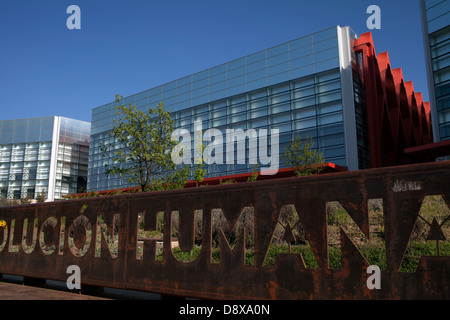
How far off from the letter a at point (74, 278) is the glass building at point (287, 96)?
30.6 metres

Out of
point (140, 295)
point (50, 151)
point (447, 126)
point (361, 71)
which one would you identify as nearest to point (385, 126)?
point (361, 71)

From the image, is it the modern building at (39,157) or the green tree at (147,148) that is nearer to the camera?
the green tree at (147,148)

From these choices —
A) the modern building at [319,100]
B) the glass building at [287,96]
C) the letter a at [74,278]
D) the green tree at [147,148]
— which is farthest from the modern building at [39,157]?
the letter a at [74,278]

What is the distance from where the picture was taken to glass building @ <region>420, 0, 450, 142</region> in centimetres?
2756

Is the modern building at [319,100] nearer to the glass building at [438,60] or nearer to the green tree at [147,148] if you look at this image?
the glass building at [438,60]

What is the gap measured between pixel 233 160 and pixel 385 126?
15583mm

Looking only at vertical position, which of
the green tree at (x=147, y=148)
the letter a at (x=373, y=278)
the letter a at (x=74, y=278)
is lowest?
the letter a at (x=74, y=278)

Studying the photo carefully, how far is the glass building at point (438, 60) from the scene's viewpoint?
90.4 ft

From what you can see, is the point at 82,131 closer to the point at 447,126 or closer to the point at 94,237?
the point at 447,126

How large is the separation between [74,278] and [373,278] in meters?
3.65

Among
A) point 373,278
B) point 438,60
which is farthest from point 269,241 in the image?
point 438,60

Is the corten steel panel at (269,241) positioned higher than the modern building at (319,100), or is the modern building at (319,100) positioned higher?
the modern building at (319,100)

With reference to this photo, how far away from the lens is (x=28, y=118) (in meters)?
75.1

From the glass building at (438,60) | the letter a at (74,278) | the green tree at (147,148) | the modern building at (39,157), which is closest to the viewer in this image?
the letter a at (74,278)
